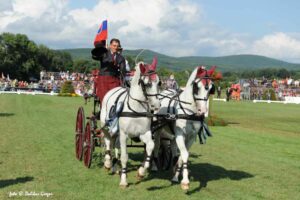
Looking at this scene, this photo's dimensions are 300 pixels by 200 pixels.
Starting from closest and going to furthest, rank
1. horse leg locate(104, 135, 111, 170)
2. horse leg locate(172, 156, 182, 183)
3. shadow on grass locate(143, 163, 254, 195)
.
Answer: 1. horse leg locate(172, 156, 182, 183)
2. shadow on grass locate(143, 163, 254, 195)
3. horse leg locate(104, 135, 111, 170)

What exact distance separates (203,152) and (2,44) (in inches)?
4225

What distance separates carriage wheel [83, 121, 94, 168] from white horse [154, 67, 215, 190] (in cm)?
188

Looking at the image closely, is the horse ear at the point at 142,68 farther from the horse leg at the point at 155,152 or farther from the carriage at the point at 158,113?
the horse leg at the point at 155,152

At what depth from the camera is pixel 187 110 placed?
977 centimetres

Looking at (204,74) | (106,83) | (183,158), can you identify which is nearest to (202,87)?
(204,74)

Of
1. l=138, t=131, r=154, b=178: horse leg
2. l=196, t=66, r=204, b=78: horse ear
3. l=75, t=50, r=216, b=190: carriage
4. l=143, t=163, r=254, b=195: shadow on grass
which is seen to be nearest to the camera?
l=75, t=50, r=216, b=190: carriage

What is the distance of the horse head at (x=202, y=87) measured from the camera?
9.24 meters

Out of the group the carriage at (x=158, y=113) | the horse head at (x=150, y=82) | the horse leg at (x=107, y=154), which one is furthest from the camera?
the horse leg at (x=107, y=154)

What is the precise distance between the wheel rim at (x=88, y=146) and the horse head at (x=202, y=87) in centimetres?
326

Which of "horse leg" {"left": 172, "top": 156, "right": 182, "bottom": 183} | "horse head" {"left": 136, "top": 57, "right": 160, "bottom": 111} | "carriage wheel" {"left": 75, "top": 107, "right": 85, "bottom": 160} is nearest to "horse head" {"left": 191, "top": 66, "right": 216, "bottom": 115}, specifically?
"horse head" {"left": 136, "top": 57, "right": 160, "bottom": 111}

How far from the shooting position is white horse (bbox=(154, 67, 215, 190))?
9.26 metres

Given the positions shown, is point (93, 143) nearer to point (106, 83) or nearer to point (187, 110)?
point (106, 83)

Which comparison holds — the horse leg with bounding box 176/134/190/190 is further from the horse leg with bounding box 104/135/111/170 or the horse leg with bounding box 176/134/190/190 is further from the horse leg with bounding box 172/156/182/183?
the horse leg with bounding box 104/135/111/170

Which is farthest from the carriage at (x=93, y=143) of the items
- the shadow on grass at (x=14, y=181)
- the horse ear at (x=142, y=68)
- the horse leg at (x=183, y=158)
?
the horse ear at (x=142, y=68)
